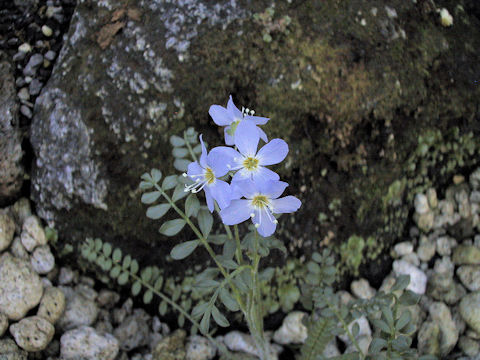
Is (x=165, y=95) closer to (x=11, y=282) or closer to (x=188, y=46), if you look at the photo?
(x=188, y=46)

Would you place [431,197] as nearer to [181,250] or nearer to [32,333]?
[181,250]

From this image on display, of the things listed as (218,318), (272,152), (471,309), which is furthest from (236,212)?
(471,309)

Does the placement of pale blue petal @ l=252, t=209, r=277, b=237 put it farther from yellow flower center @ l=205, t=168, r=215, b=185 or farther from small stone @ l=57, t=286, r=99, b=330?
small stone @ l=57, t=286, r=99, b=330

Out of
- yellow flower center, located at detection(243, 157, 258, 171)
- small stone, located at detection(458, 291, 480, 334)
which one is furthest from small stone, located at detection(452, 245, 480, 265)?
yellow flower center, located at detection(243, 157, 258, 171)

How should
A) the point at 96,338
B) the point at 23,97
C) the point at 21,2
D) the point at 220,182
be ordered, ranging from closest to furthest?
the point at 220,182
the point at 96,338
the point at 23,97
the point at 21,2

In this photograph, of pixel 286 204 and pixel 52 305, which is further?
pixel 52 305

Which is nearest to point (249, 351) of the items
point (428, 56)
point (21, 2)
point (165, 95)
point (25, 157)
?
point (165, 95)

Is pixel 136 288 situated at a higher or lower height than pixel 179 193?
lower
